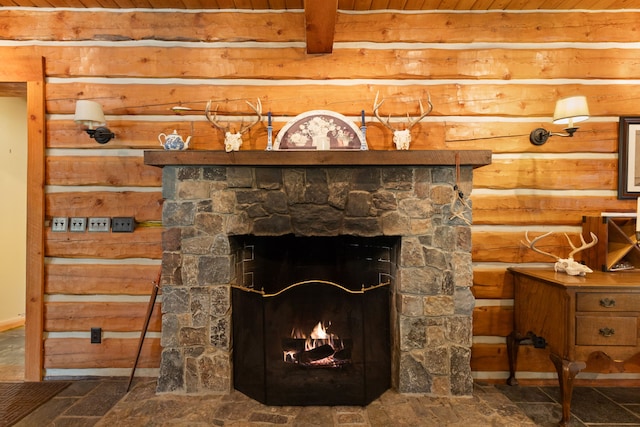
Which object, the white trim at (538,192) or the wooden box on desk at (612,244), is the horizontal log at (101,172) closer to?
the white trim at (538,192)

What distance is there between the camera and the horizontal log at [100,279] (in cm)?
247

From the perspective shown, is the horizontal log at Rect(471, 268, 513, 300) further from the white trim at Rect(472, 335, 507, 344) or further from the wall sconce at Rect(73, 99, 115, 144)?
the wall sconce at Rect(73, 99, 115, 144)

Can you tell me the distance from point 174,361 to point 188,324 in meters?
0.24

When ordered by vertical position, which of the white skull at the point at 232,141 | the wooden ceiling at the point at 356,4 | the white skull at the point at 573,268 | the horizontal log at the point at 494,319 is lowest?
the horizontal log at the point at 494,319

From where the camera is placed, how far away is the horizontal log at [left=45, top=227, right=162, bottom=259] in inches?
97.6

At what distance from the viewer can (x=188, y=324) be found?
216 cm

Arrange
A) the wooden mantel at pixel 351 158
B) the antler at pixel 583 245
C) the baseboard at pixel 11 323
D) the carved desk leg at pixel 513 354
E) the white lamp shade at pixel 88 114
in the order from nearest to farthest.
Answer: the wooden mantel at pixel 351 158 → the antler at pixel 583 245 → the white lamp shade at pixel 88 114 → the carved desk leg at pixel 513 354 → the baseboard at pixel 11 323

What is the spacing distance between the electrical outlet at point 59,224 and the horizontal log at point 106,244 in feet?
0.13

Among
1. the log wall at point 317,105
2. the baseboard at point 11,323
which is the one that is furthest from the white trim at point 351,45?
the baseboard at point 11,323

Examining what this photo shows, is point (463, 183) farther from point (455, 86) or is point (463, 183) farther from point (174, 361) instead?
point (174, 361)

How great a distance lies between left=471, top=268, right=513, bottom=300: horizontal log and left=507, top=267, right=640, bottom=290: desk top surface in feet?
0.26

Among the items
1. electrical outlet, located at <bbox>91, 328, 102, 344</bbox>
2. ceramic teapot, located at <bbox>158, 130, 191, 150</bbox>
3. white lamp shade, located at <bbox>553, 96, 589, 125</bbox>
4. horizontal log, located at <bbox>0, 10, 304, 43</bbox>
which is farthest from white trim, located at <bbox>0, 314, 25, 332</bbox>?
white lamp shade, located at <bbox>553, 96, 589, 125</bbox>

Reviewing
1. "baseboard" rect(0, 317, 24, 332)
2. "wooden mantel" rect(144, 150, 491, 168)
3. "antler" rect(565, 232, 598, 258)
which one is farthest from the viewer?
"baseboard" rect(0, 317, 24, 332)

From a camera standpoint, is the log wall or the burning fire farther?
the log wall
